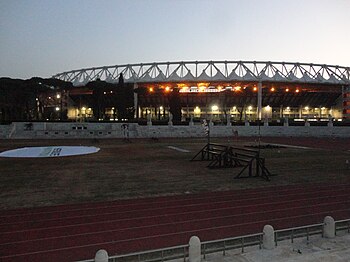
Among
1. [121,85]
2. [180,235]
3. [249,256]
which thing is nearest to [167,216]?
[180,235]

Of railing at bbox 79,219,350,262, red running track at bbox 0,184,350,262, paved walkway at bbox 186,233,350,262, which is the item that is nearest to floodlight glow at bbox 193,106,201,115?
red running track at bbox 0,184,350,262

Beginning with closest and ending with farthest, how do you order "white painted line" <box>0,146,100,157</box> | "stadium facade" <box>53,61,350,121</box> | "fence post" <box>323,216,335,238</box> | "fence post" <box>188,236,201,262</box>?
"fence post" <box>188,236,201,262</box>, "fence post" <box>323,216,335,238</box>, "white painted line" <box>0,146,100,157</box>, "stadium facade" <box>53,61,350,121</box>

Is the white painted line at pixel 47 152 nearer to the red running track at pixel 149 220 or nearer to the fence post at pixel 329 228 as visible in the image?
the red running track at pixel 149 220

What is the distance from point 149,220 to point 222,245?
2.60 m

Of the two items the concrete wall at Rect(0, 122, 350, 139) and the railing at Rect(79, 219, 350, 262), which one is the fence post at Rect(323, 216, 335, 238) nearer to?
the railing at Rect(79, 219, 350, 262)

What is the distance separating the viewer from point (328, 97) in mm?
103438

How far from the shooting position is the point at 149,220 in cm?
876

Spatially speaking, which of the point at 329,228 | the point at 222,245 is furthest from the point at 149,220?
the point at 329,228

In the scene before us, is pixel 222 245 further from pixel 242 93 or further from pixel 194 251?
pixel 242 93

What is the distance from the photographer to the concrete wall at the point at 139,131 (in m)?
43.9

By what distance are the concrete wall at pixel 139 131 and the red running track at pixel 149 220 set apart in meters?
36.5

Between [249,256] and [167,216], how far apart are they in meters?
3.31

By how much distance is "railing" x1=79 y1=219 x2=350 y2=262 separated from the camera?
6.20 m

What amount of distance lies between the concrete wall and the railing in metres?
39.8
